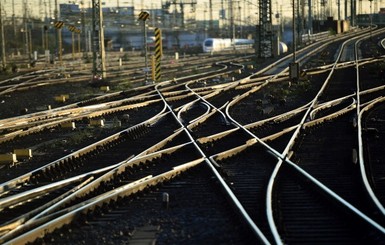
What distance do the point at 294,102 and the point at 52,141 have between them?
8.33 m

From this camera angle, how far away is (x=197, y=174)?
912 centimetres

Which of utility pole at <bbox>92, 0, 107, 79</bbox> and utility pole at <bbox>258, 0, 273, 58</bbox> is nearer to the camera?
utility pole at <bbox>92, 0, 107, 79</bbox>

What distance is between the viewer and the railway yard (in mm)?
6262

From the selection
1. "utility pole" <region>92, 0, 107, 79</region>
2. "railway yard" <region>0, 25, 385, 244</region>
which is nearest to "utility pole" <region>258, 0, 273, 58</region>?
"utility pole" <region>92, 0, 107, 79</region>

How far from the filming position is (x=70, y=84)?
30.2 m

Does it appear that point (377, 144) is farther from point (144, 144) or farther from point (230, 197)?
point (230, 197)

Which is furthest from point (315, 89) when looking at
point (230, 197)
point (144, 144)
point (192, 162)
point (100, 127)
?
point (230, 197)

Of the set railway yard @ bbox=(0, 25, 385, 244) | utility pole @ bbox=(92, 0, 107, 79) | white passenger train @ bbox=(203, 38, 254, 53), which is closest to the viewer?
railway yard @ bbox=(0, 25, 385, 244)

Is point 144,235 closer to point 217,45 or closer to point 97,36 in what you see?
point 97,36

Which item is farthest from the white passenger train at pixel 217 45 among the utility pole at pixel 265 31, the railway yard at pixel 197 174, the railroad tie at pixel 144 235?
the railroad tie at pixel 144 235

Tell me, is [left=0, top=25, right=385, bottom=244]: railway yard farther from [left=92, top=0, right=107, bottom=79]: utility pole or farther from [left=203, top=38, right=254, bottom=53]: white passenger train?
[left=203, top=38, right=254, bottom=53]: white passenger train

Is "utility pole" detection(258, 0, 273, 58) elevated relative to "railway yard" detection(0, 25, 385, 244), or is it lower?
elevated

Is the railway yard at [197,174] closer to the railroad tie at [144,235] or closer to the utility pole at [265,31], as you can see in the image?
the railroad tie at [144,235]

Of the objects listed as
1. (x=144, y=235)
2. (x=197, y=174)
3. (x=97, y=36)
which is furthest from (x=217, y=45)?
(x=144, y=235)
